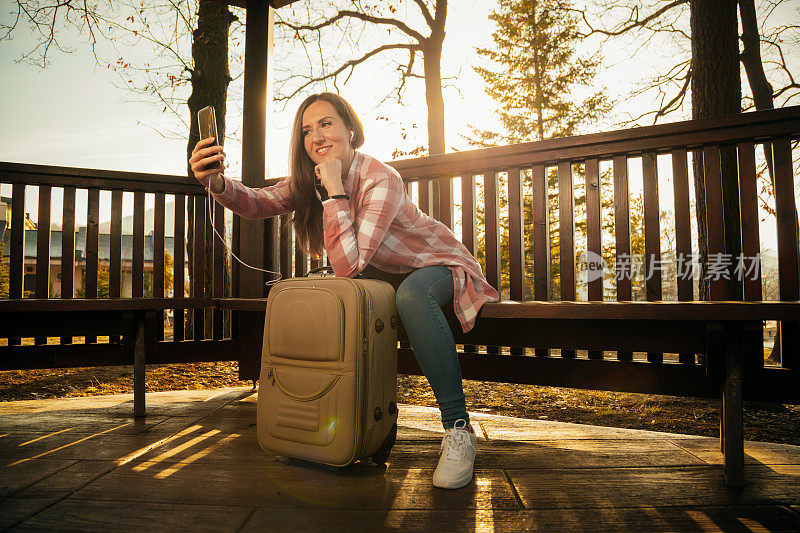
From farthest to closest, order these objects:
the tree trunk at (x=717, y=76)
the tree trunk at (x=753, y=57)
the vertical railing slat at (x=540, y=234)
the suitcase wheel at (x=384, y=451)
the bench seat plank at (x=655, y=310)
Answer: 1. the tree trunk at (x=753, y=57)
2. the tree trunk at (x=717, y=76)
3. the vertical railing slat at (x=540, y=234)
4. the suitcase wheel at (x=384, y=451)
5. the bench seat plank at (x=655, y=310)

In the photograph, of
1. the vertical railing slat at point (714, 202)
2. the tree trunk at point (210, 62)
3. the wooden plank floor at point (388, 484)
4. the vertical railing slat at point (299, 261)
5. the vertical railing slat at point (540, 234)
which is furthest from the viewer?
the tree trunk at point (210, 62)

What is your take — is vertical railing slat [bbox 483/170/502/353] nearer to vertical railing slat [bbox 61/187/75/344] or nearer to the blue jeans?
the blue jeans

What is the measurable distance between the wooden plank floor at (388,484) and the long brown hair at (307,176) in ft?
3.21

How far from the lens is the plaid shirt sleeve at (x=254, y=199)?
237 centimetres

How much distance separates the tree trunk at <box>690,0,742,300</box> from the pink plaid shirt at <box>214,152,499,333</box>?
2.87m

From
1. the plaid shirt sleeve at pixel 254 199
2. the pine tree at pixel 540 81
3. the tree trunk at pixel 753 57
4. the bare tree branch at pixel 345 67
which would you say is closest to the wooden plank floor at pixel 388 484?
the plaid shirt sleeve at pixel 254 199

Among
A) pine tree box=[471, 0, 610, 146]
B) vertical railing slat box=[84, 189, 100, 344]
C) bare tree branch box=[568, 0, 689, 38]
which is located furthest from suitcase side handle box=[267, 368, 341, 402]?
pine tree box=[471, 0, 610, 146]

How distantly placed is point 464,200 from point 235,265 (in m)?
1.65

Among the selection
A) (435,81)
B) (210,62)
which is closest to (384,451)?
(210,62)

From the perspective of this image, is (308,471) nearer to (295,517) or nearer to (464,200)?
(295,517)

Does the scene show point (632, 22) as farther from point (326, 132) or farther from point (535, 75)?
point (535, 75)

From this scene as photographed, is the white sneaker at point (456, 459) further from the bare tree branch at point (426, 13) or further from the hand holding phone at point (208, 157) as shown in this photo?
the bare tree branch at point (426, 13)

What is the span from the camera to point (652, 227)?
2.49m

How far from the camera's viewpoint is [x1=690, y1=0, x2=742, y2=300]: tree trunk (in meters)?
4.10
